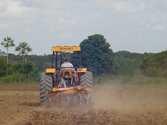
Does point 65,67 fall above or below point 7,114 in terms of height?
above

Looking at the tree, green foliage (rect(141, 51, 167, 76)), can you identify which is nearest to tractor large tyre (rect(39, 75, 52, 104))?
green foliage (rect(141, 51, 167, 76))

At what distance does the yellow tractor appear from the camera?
20656mm

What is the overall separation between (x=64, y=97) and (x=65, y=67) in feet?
4.44

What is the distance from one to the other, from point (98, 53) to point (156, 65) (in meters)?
10.5

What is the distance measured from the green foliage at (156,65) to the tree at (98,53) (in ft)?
15.7

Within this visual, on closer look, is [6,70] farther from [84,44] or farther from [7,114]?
[7,114]

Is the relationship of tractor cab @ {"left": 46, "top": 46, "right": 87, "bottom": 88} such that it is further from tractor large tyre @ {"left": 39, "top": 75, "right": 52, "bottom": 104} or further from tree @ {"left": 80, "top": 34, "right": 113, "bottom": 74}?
tree @ {"left": 80, "top": 34, "right": 113, "bottom": 74}

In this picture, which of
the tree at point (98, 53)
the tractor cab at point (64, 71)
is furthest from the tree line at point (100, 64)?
the tractor cab at point (64, 71)

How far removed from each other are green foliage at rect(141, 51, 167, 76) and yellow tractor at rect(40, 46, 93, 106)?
2743 centimetres

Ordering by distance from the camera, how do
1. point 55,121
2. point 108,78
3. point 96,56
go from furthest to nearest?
point 96,56, point 108,78, point 55,121

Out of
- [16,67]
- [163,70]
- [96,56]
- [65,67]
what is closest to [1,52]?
[16,67]

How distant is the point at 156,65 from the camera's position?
184 ft

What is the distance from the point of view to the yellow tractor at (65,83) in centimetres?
2066

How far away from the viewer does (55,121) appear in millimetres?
13984
